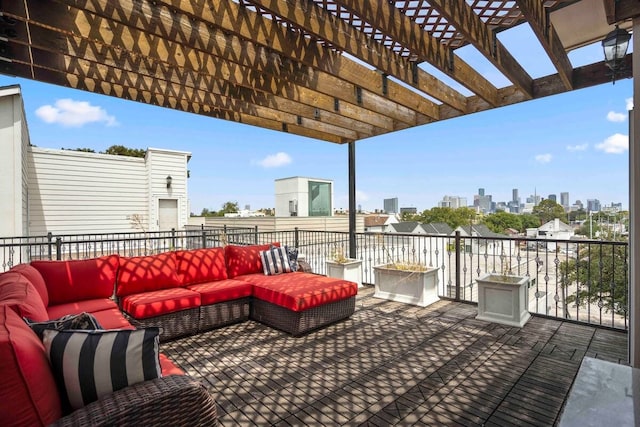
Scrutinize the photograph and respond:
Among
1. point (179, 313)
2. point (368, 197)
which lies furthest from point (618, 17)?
point (368, 197)

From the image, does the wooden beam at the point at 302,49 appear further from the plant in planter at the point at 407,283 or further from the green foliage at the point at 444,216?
the green foliage at the point at 444,216

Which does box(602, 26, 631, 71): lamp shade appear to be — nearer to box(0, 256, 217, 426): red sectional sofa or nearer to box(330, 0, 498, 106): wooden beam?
box(330, 0, 498, 106): wooden beam

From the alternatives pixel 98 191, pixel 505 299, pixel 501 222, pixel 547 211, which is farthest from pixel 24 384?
pixel 501 222

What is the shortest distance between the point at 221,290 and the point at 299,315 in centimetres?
93

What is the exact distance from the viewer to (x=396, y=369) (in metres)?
2.71

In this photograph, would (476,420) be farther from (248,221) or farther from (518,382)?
(248,221)

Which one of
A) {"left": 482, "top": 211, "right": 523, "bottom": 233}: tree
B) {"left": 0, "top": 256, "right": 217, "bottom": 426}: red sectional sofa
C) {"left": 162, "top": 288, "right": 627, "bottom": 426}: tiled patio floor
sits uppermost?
{"left": 0, "top": 256, "right": 217, "bottom": 426}: red sectional sofa

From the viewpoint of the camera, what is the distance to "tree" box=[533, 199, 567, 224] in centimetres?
1383

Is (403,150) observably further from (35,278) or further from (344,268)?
(35,278)

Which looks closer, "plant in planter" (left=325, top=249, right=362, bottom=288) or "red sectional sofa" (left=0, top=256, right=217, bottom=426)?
"red sectional sofa" (left=0, top=256, right=217, bottom=426)

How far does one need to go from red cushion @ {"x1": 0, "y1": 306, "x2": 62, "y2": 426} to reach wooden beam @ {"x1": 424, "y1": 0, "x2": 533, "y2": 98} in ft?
8.92

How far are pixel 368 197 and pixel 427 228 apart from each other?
19502mm

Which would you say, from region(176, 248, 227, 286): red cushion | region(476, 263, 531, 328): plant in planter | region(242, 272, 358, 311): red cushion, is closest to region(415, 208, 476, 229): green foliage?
region(476, 263, 531, 328): plant in planter

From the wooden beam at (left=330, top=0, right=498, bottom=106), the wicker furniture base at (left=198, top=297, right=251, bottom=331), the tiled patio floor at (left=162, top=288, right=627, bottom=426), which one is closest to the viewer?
the tiled patio floor at (left=162, top=288, right=627, bottom=426)
